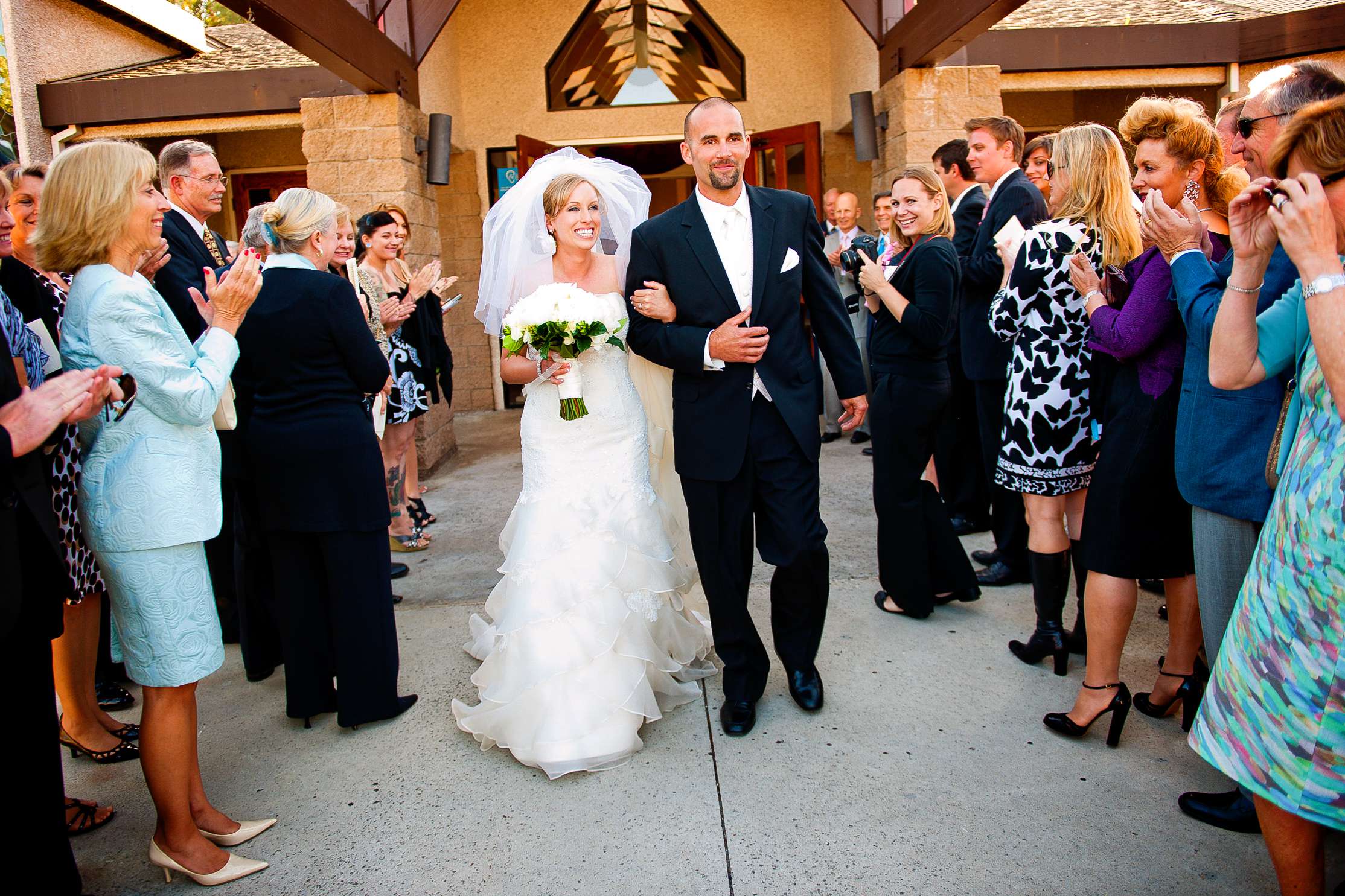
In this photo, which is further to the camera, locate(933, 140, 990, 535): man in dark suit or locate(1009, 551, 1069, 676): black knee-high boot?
locate(933, 140, 990, 535): man in dark suit

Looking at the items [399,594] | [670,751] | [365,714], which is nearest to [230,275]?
[365,714]

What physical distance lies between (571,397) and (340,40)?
14.4 feet

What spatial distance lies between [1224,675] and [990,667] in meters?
1.66

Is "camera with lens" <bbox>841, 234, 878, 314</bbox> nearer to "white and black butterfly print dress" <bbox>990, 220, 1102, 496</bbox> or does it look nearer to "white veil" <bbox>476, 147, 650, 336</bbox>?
"white and black butterfly print dress" <bbox>990, 220, 1102, 496</bbox>

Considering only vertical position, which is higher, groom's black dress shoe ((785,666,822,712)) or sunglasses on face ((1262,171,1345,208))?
sunglasses on face ((1262,171,1345,208))

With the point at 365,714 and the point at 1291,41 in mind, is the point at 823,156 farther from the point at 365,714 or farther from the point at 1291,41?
the point at 365,714

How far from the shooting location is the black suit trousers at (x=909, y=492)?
13.8 feet

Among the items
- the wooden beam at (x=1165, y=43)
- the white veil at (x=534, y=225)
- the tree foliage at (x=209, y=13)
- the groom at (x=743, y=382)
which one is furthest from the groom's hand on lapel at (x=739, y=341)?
the tree foliage at (x=209, y=13)

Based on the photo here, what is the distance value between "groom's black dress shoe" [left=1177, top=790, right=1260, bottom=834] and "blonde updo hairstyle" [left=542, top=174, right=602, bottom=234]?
2.99m

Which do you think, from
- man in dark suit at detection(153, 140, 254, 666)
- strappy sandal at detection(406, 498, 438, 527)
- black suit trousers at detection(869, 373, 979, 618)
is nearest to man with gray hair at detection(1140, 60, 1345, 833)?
black suit trousers at detection(869, 373, 979, 618)

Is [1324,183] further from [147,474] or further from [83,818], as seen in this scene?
[83,818]

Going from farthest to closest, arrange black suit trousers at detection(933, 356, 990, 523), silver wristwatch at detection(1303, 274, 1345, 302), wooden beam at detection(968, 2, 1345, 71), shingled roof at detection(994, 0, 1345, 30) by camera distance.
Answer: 1. shingled roof at detection(994, 0, 1345, 30)
2. wooden beam at detection(968, 2, 1345, 71)
3. black suit trousers at detection(933, 356, 990, 523)
4. silver wristwatch at detection(1303, 274, 1345, 302)

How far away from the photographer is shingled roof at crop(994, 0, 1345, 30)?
873 centimetres

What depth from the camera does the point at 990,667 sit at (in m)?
3.81
